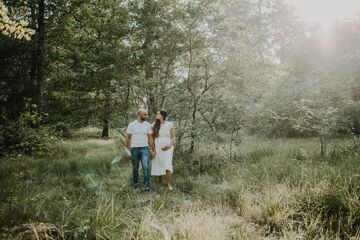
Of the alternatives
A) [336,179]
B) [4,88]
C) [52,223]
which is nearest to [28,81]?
[4,88]

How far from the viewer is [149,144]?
28.8 ft

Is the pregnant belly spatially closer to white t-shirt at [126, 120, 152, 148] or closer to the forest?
white t-shirt at [126, 120, 152, 148]

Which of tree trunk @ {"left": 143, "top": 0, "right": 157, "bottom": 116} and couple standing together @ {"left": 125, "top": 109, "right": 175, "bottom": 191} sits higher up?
tree trunk @ {"left": 143, "top": 0, "right": 157, "bottom": 116}

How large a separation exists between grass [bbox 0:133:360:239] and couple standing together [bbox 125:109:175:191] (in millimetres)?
462

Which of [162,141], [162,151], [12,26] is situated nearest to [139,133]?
[162,141]

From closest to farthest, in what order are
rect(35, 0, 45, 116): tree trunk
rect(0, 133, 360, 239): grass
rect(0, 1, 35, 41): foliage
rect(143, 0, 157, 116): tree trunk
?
1. rect(0, 1, 35, 41): foliage
2. rect(0, 133, 360, 239): grass
3. rect(143, 0, 157, 116): tree trunk
4. rect(35, 0, 45, 116): tree trunk

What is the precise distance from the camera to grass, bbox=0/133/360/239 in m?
5.25

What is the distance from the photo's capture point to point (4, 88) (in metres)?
12.4

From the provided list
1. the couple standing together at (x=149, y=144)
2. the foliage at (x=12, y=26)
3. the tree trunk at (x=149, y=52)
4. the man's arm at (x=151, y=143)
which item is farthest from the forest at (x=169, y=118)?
the foliage at (x=12, y=26)

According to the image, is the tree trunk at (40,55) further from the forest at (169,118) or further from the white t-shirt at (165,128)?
the white t-shirt at (165,128)

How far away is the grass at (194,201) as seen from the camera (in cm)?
525

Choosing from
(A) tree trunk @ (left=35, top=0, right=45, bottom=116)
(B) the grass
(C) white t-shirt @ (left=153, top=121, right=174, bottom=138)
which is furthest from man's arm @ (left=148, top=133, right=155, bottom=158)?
(A) tree trunk @ (left=35, top=0, right=45, bottom=116)

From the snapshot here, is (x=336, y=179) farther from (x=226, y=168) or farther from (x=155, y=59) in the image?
(x=155, y=59)

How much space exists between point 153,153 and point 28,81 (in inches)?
267
